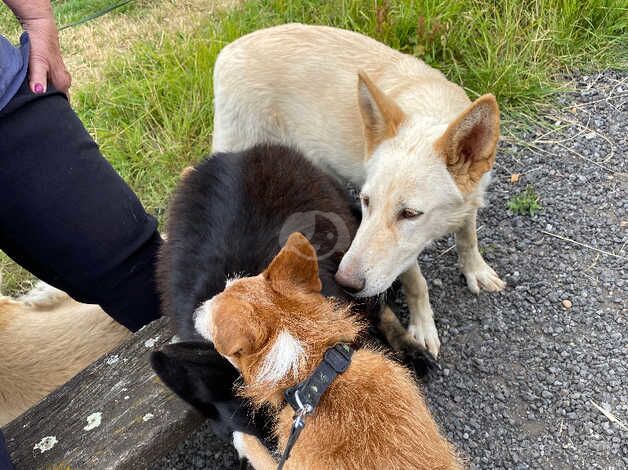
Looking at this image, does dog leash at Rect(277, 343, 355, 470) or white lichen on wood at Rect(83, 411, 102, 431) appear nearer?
dog leash at Rect(277, 343, 355, 470)

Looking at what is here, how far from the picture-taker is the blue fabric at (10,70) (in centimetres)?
214

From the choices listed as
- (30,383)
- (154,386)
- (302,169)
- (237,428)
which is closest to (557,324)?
(302,169)

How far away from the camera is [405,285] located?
282cm

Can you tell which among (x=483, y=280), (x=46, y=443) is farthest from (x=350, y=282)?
(x=46, y=443)

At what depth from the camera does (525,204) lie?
334 centimetres

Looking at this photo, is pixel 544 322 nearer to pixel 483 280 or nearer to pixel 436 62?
pixel 483 280

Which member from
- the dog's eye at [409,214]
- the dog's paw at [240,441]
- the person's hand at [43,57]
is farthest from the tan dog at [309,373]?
the person's hand at [43,57]

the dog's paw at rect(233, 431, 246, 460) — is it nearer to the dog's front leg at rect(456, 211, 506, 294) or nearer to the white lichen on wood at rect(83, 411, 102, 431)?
the white lichen on wood at rect(83, 411, 102, 431)

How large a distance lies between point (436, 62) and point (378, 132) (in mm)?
1868

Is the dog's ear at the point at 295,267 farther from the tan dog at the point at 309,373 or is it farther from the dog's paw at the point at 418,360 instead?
the dog's paw at the point at 418,360

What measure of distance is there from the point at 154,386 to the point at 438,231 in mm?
1532

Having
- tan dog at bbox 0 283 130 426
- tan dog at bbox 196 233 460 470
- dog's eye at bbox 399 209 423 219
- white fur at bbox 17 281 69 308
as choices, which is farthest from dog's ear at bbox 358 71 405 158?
white fur at bbox 17 281 69 308

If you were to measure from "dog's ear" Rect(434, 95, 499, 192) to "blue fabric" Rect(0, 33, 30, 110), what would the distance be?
1803 millimetres

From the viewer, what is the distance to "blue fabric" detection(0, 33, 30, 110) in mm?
2143
